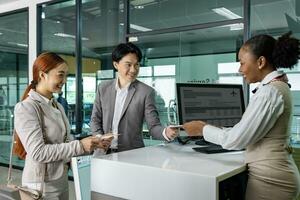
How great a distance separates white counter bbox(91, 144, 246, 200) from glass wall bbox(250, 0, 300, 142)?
5.89 ft

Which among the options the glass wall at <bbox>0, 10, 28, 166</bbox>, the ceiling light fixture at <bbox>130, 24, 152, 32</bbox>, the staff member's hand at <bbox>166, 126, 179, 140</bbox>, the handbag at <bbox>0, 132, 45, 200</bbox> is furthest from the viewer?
the glass wall at <bbox>0, 10, 28, 166</bbox>

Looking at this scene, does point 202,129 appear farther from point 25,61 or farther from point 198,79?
point 25,61

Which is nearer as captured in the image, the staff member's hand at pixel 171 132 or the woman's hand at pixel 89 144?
the woman's hand at pixel 89 144

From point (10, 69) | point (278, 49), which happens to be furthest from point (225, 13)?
point (10, 69)

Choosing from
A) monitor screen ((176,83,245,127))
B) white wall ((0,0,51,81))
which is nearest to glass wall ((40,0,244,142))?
white wall ((0,0,51,81))

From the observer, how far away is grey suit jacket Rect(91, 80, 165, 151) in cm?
192

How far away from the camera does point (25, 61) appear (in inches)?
209

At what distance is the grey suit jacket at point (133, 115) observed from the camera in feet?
6.31

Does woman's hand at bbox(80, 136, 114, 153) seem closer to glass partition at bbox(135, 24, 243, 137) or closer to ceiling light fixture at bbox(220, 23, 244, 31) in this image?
glass partition at bbox(135, 24, 243, 137)

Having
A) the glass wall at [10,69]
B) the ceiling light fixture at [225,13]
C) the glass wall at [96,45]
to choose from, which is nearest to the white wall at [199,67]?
the ceiling light fixture at [225,13]

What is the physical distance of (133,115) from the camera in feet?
6.31

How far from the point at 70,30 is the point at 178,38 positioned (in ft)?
6.12

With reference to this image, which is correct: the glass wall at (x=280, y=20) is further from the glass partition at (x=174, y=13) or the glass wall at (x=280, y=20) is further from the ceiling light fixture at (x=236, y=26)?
the glass partition at (x=174, y=13)

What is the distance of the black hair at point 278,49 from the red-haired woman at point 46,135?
79 cm
